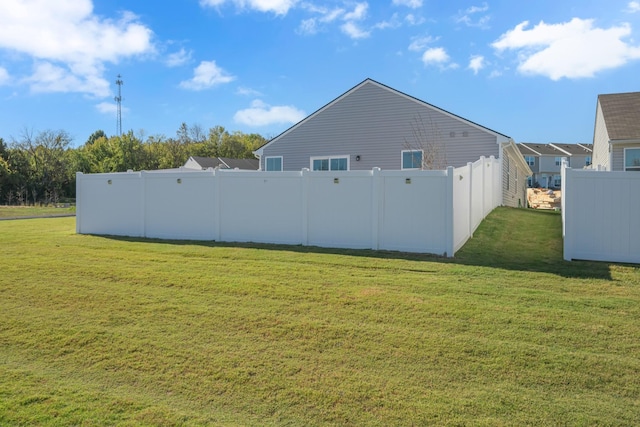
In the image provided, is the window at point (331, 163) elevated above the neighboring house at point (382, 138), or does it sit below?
below

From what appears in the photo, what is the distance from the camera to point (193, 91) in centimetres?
3169

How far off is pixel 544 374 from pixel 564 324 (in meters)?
1.29

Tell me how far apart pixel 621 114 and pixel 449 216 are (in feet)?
45.1

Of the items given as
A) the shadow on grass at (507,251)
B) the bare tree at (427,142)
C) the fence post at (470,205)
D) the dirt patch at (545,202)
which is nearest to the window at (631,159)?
the shadow on grass at (507,251)

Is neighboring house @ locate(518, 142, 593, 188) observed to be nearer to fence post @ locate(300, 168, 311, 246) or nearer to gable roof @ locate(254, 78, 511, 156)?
gable roof @ locate(254, 78, 511, 156)

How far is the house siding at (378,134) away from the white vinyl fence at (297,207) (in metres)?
3.83

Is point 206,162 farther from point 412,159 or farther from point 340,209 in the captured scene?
point 340,209

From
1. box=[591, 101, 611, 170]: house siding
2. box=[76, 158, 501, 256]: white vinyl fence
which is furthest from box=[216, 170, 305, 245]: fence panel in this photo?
box=[591, 101, 611, 170]: house siding

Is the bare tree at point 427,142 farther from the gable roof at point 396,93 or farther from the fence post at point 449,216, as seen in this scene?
the fence post at point 449,216

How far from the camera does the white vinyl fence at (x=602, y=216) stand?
24.3 ft

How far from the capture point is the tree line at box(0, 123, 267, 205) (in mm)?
34250

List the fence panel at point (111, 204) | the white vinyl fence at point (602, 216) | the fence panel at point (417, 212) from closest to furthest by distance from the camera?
the white vinyl fence at point (602, 216) < the fence panel at point (417, 212) < the fence panel at point (111, 204)

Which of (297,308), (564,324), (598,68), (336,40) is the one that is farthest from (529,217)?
(297,308)

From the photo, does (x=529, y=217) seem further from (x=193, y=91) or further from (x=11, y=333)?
(x=193, y=91)
